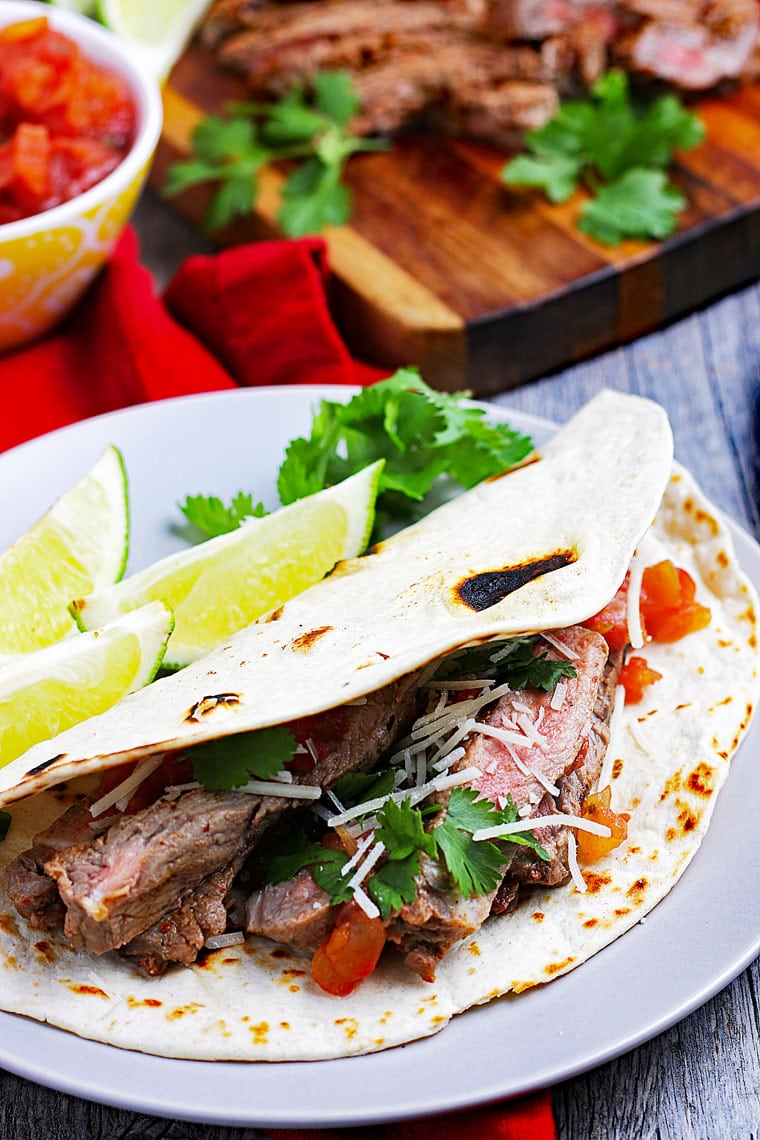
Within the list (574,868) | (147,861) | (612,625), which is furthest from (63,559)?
(574,868)

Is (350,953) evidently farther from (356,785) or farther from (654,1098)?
(654,1098)

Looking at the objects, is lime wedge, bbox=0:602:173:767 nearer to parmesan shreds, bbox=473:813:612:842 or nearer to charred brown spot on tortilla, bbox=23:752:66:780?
charred brown spot on tortilla, bbox=23:752:66:780

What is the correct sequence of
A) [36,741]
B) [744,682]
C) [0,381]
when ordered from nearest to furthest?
1. [36,741]
2. [744,682]
3. [0,381]

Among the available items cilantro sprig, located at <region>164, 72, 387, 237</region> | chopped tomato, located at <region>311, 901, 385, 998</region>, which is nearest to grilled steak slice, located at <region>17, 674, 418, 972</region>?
chopped tomato, located at <region>311, 901, 385, 998</region>

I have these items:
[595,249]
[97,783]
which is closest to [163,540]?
[97,783]

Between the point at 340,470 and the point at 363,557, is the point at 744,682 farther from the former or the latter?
the point at 340,470

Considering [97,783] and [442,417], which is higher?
[442,417]

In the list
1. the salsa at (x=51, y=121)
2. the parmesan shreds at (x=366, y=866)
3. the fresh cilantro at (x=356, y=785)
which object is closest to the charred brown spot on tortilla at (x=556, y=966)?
the parmesan shreds at (x=366, y=866)
